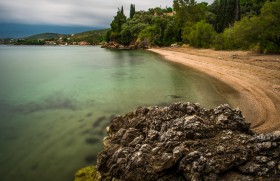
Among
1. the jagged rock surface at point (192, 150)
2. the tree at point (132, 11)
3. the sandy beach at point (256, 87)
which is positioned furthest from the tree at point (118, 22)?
the jagged rock surface at point (192, 150)

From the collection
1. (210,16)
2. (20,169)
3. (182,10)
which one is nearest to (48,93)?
(20,169)

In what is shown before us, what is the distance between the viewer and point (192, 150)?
825 centimetres

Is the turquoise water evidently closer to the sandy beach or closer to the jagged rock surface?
the sandy beach

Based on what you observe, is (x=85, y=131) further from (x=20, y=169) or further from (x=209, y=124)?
(x=209, y=124)

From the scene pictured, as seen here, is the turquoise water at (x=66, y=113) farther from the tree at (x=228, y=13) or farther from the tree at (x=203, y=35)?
the tree at (x=228, y=13)

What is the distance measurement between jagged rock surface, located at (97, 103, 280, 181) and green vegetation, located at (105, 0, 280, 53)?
106ft

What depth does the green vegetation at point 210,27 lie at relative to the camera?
3700 cm

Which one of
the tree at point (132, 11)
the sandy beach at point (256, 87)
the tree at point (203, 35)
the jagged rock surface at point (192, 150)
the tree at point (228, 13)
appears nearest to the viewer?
the jagged rock surface at point (192, 150)

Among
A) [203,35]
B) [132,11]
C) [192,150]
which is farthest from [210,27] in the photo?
[132,11]

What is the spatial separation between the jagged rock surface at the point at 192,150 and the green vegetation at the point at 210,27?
32.2m

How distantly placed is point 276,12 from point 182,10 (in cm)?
5967

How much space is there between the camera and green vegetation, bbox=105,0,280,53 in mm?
37000

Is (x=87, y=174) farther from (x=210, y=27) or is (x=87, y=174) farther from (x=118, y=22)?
(x=118, y=22)

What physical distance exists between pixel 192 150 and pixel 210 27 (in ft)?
214
